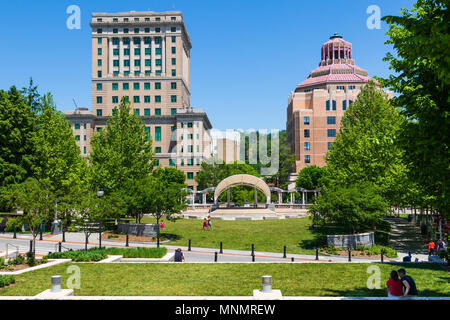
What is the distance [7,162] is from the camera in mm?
43469

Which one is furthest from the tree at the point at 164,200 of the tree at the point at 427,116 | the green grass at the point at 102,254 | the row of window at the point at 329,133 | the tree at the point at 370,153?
the row of window at the point at 329,133

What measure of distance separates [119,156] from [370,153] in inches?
956

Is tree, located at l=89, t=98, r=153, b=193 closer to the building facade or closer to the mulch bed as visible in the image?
the mulch bed

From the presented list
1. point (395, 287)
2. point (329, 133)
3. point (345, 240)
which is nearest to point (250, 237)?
point (345, 240)

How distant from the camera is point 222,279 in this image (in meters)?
15.4

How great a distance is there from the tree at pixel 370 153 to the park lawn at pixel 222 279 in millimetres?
6976

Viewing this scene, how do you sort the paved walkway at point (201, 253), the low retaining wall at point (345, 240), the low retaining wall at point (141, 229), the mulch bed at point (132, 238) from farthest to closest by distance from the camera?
the low retaining wall at point (141, 229), the mulch bed at point (132, 238), the low retaining wall at point (345, 240), the paved walkway at point (201, 253)

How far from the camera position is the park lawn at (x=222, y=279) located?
13141 millimetres

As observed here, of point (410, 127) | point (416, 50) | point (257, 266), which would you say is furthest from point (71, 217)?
point (416, 50)

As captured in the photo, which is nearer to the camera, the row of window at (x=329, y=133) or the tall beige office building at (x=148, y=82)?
the tall beige office building at (x=148, y=82)

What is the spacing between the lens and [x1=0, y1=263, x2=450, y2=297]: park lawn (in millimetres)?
13141

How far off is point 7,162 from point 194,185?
2115 inches

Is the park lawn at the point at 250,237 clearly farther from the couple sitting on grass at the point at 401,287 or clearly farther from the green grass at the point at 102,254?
the couple sitting on grass at the point at 401,287

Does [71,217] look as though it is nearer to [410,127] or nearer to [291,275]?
[291,275]
